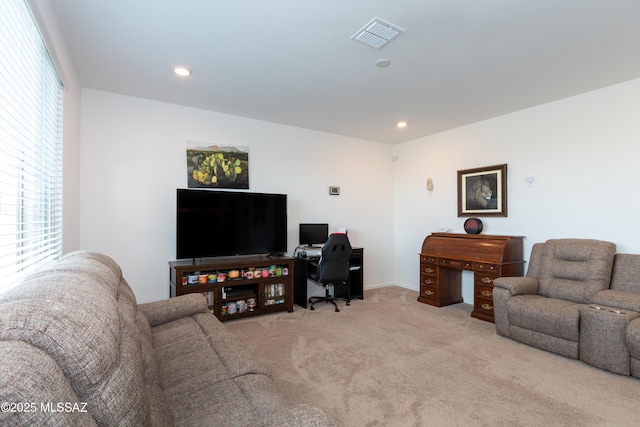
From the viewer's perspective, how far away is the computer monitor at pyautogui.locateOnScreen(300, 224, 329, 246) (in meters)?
4.59

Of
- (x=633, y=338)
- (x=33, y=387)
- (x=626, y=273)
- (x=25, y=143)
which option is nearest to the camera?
(x=33, y=387)

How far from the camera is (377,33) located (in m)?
2.31

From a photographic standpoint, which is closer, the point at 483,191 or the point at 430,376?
the point at 430,376

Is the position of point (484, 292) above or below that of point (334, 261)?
below

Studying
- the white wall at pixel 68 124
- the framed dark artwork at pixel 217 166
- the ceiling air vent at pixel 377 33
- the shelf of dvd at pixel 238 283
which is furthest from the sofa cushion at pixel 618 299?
the white wall at pixel 68 124

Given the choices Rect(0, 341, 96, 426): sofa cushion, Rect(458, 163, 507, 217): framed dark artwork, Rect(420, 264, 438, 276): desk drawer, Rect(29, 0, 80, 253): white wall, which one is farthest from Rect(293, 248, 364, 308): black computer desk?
Rect(0, 341, 96, 426): sofa cushion

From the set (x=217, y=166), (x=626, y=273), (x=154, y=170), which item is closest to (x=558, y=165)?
(x=626, y=273)

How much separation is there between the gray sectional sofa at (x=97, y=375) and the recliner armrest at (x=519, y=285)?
276 cm

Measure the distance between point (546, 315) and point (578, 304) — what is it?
0.39 meters

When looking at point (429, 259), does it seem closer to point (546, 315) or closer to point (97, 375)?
point (546, 315)

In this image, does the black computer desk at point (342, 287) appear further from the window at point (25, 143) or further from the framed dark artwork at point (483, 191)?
the window at point (25, 143)

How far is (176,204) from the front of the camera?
3572 millimetres

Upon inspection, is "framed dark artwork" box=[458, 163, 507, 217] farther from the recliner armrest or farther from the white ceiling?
the recliner armrest

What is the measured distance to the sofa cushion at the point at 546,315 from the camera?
2666 millimetres
